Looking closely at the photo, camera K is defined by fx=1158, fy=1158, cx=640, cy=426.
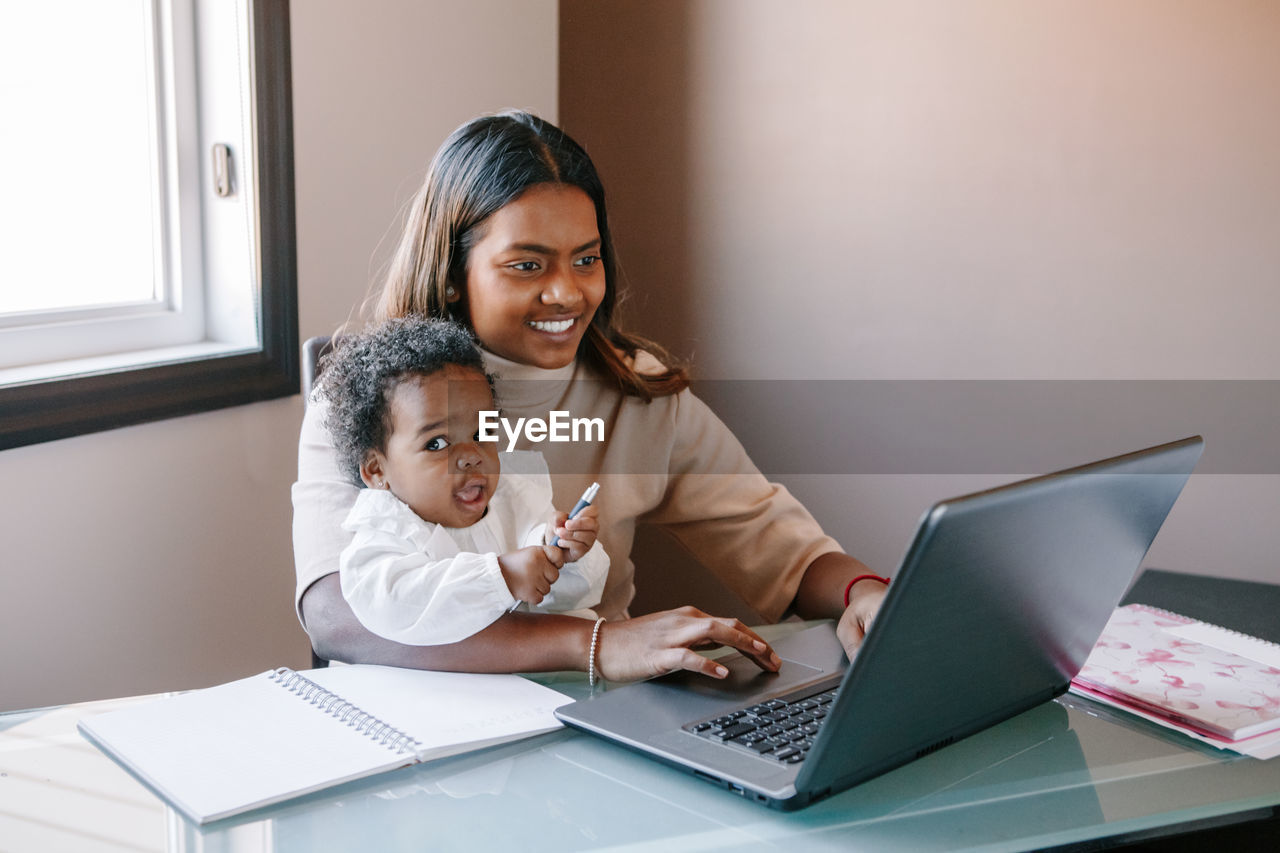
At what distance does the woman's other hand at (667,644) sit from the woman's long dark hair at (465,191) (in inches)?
17.2

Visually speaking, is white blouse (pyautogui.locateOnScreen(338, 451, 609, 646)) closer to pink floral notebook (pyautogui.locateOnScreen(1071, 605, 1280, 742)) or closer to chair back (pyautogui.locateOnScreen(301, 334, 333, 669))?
chair back (pyautogui.locateOnScreen(301, 334, 333, 669))

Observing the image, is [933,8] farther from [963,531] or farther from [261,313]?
[963,531]

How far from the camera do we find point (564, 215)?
129 cm

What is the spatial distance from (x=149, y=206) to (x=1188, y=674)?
153 cm

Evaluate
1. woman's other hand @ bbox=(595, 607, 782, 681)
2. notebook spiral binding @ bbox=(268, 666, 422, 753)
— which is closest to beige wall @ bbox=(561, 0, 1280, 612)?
woman's other hand @ bbox=(595, 607, 782, 681)

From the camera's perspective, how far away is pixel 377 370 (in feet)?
3.59

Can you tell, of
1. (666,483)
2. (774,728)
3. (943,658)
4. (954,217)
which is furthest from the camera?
(954,217)

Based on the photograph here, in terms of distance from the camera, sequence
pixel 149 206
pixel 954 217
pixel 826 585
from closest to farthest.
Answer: pixel 826 585
pixel 149 206
pixel 954 217

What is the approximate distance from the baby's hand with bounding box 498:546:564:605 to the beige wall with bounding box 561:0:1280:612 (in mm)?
1088

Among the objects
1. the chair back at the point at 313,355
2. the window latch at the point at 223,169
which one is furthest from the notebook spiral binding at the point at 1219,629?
the window latch at the point at 223,169

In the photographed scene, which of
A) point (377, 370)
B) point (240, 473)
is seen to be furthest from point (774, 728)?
point (240, 473)

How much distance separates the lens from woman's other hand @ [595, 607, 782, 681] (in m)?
1.04

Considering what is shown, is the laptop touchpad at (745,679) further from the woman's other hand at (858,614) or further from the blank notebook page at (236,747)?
the blank notebook page at (236,747)

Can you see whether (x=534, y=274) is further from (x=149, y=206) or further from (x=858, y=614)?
(x=149, y=206)
